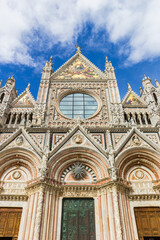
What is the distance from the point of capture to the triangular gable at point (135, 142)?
12392mm

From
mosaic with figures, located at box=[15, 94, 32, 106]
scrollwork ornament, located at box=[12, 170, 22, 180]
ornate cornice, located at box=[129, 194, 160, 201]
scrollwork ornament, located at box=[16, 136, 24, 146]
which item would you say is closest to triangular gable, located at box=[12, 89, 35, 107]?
mosaic with figures, located at box=[15, 94, 32, 106]

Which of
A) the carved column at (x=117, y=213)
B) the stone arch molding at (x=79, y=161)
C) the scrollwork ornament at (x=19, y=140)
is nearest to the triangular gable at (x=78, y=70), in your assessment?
the scrollwork ornament at (x=19, y=140)

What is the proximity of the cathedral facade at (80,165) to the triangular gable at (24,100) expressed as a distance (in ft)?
0.27

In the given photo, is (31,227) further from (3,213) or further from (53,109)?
(53,109)

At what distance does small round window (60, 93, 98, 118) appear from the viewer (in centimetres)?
1589

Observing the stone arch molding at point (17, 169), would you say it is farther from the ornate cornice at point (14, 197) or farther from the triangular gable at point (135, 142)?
the triangular gable at point (135, 142)

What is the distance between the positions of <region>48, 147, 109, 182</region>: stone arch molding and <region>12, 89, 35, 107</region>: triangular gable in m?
5.92

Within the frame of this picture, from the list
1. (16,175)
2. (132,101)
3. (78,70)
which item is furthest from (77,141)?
(78,70)

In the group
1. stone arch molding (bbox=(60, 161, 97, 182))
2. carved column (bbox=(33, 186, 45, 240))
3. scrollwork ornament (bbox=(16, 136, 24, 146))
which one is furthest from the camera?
scrollwork ornament (bbox=(16, 136, 24, 146))

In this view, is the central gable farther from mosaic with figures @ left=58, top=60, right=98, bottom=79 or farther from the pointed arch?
the pointed arch

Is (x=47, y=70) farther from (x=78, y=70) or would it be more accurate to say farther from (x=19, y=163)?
(x=19, y=163)

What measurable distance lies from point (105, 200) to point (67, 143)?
4.24m

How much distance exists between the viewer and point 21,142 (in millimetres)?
12695

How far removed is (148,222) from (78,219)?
3.80 metres
